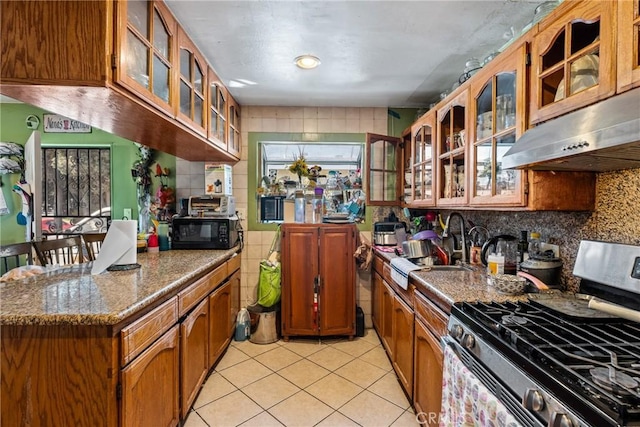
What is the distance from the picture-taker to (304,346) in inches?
112

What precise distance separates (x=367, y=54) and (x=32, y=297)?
229 centimetres

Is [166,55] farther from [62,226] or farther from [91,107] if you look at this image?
[62,226]

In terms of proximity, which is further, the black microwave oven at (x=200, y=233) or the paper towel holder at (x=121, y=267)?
the black microwave oven at (x=200, y=233)

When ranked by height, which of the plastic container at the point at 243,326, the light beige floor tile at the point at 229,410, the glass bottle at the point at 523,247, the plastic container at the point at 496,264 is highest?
the glass bottle at the point at 523,247

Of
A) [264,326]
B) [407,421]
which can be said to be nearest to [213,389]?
[264,326]

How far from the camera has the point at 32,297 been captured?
128cm

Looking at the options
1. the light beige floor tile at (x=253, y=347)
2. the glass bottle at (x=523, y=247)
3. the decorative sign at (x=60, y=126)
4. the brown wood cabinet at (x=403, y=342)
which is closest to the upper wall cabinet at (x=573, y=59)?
the glass bottle at (x=523, y=247)

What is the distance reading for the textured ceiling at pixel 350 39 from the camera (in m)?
1.65

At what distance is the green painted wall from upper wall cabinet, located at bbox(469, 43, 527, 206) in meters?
3.32

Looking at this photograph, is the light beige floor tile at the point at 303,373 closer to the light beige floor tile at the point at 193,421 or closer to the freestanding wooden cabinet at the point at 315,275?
the freestanding wooden cabinet at the point at 315,275

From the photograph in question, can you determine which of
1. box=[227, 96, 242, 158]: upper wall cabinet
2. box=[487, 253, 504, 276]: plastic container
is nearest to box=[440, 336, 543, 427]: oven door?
box=[487, 253, 504, 276]: plastic container

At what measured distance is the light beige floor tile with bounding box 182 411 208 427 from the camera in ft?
5.95

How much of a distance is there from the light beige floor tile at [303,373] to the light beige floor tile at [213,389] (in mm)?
403

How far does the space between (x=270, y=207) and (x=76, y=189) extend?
87.2 inches
